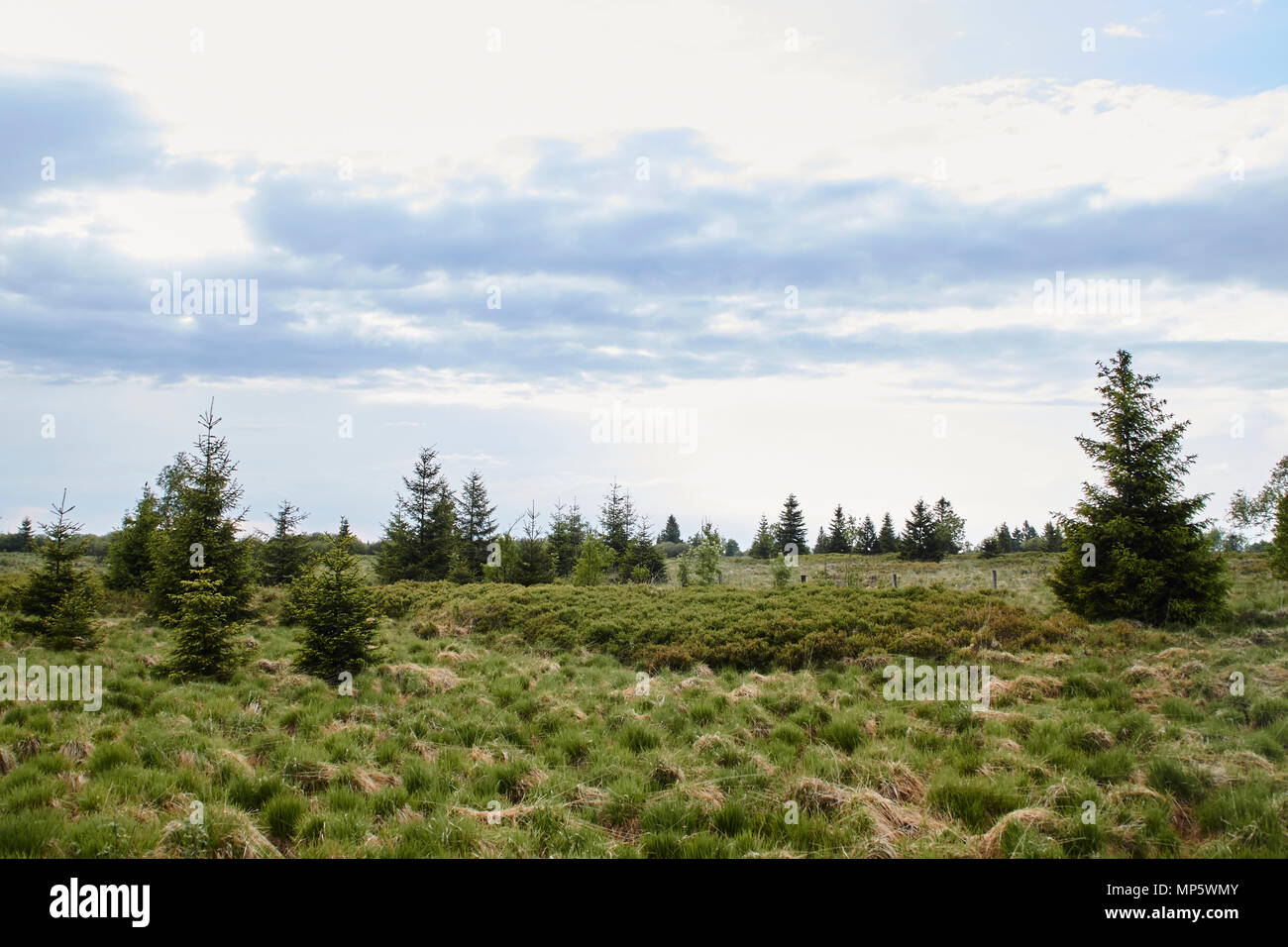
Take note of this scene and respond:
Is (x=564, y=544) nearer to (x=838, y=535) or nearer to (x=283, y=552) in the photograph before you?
(x=283, y=552)

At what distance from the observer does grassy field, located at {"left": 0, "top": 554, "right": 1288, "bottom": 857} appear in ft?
19.1

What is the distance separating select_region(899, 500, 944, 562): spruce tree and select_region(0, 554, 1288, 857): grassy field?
46.8 meters

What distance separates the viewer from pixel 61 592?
1536 cm

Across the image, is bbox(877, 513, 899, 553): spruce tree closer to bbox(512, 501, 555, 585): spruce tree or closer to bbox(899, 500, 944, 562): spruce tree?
bbox(899, 500, 944, 562): spruce tree

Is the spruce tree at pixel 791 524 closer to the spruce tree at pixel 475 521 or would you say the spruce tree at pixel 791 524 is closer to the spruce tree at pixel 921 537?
the spruce tree at pixel 921 537

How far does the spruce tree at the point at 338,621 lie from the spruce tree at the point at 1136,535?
19.1m

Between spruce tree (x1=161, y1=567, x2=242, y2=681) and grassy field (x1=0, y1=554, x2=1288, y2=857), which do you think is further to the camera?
spruce tree (x1=161, y1=567, x2=242, y2=681)

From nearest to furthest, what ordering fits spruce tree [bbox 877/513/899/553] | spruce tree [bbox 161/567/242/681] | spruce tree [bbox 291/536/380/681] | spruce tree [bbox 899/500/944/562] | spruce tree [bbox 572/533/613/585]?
spruce tree [bbox 161/567/242/681] → spruce tree [bbox 291/536/380/681] → spruce tree [bbox 572/533/613/585] → spruce tree [bbox 899/500/944/562] → spruce tree [bbox 877/513/899/553]

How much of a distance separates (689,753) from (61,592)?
16861 mm

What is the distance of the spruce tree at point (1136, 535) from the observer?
16.1m

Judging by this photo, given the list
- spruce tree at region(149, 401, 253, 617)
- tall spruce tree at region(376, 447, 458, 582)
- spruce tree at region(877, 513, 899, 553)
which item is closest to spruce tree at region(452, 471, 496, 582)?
tall spruce tree at region(376, 447, 458, 582)

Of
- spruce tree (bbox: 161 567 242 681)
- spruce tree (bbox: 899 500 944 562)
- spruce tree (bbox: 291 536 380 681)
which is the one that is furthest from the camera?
spruce tree (bbox: 899 500 944 562)
